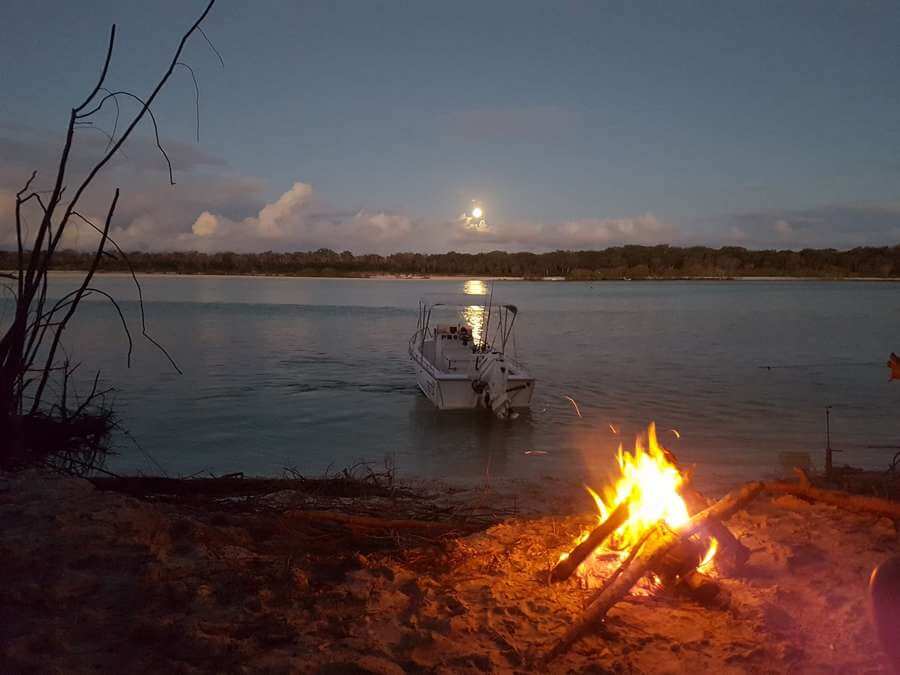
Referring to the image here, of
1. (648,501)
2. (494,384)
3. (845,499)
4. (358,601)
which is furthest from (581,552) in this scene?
(494,384)

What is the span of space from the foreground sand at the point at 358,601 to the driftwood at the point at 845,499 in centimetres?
16

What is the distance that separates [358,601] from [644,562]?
6.10 ft

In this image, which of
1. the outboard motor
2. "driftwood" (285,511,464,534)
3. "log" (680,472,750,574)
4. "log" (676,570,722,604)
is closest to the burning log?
"log" (680,472,750,574)

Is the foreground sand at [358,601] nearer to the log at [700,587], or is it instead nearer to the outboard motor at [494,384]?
the log at [700,587]

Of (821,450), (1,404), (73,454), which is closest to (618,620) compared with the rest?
(1,404)

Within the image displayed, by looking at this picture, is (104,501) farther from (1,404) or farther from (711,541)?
(711,541)

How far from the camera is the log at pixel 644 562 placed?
3869 mm

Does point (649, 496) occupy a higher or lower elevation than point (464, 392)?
higher

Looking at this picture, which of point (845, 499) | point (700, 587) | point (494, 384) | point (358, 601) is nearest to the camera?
point (358, 601)

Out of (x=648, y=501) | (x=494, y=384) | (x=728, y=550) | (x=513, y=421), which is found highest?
(x=648, y=501)

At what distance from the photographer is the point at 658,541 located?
15.2 ft

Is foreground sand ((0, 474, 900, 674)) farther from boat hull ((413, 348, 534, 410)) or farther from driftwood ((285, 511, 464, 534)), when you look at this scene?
boat hull ((413, 348, 534, 410))

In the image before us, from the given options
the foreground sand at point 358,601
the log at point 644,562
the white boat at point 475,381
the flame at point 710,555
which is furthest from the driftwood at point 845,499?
the white boat at point 475,381

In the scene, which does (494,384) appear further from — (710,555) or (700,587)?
(700,587)
